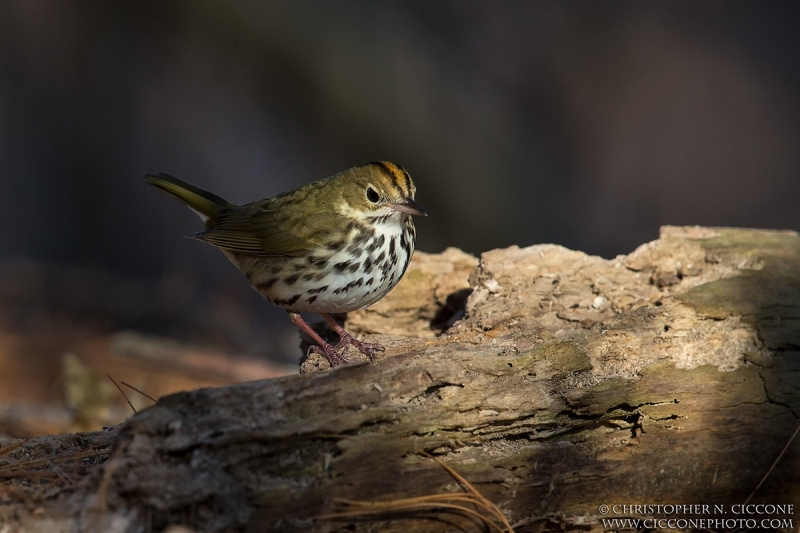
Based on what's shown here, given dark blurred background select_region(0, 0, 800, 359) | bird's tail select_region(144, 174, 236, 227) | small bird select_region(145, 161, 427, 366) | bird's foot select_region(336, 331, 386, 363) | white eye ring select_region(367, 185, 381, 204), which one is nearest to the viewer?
bird's foot select_region(336, 331, 386, 363)

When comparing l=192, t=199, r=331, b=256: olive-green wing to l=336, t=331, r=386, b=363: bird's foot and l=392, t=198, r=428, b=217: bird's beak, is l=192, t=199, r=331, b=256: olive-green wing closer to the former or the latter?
l=392, t=198, r=428, b=217: bird's beak

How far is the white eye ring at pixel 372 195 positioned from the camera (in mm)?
3900

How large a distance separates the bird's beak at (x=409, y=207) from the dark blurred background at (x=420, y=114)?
4176mm

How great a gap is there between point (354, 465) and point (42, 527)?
1.00m

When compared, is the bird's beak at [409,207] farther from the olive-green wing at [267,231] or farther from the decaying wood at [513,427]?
the decaying wood at [513,427]

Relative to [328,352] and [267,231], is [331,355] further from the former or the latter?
[267,231]

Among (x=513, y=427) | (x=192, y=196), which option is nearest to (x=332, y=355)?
(x=513, y=427)

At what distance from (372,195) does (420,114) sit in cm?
433

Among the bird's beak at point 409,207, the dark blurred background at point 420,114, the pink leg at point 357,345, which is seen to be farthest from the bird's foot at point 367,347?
the dark blurred background at point 420,114

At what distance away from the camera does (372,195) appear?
3.92 m

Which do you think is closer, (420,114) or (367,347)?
(367,347)

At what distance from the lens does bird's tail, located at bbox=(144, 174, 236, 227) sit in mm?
4844

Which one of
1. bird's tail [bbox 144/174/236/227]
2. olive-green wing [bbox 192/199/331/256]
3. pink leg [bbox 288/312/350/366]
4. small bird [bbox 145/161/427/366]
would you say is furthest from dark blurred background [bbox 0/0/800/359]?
pink leg [bbox 288/312/350/366]

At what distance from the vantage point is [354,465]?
2.53 m
